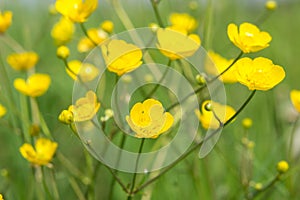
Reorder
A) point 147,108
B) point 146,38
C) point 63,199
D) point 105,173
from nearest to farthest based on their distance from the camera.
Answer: point 147,108
point 146,38
point 63,199
point 105,173

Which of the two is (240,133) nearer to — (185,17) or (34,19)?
(185,17)

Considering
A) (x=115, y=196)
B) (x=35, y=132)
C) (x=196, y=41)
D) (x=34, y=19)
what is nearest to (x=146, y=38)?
(x=196, y=41)

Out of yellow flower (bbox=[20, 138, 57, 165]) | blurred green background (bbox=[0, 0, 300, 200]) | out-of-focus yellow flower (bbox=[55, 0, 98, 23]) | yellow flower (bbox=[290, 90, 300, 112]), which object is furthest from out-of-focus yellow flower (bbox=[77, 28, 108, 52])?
yellow flower (bbox=[290, 90, 300, 112])

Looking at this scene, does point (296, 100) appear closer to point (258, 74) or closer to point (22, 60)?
point (258, 74)

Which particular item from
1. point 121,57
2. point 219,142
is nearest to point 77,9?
point 121,57

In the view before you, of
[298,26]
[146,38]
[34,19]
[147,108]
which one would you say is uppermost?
[147,108]

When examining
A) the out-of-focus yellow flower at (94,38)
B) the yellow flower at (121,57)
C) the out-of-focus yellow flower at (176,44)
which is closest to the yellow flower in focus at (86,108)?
the yellow flower at (121,57)
